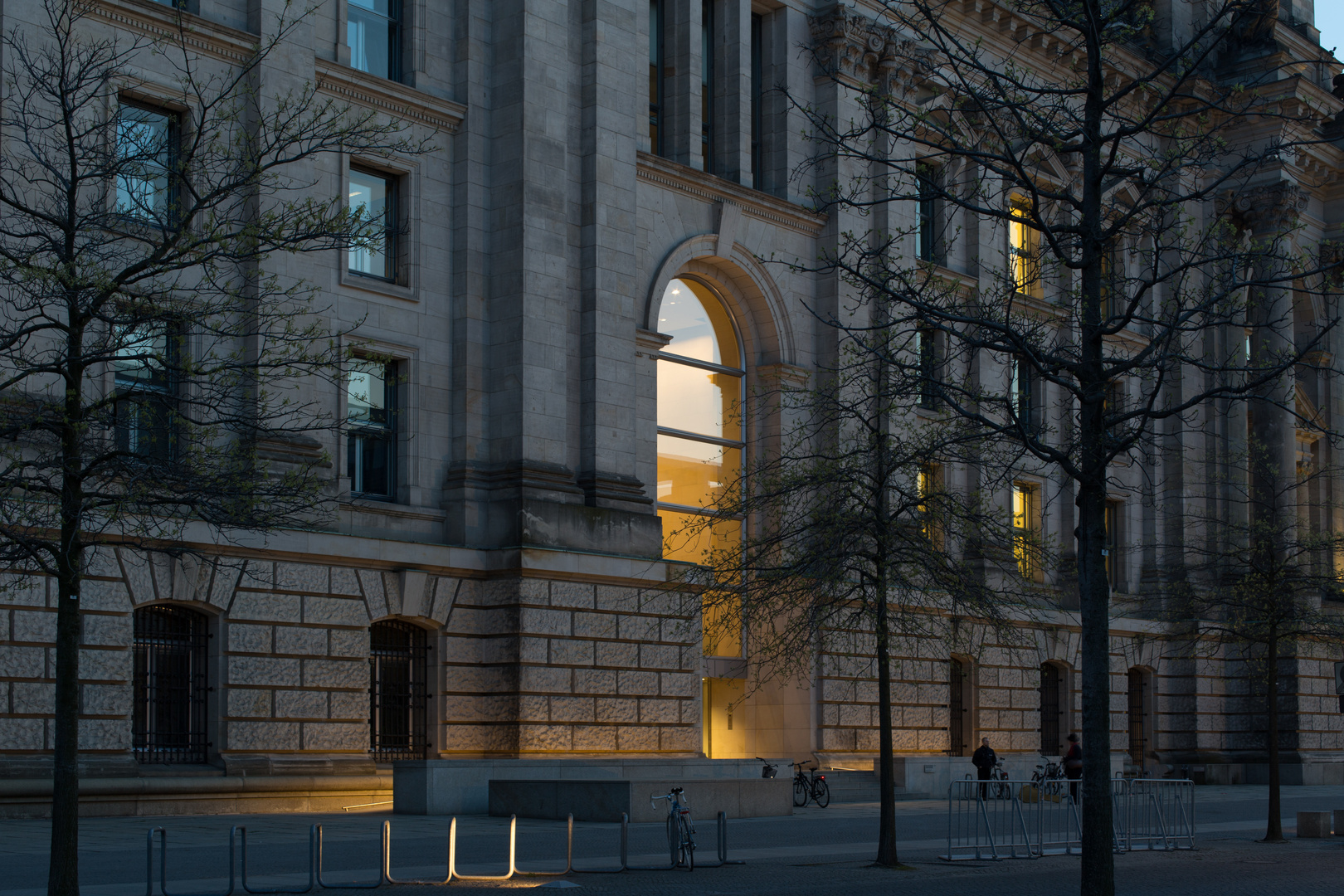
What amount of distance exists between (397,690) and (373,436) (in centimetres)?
504

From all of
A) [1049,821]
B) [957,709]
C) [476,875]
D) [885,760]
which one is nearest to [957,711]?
[957,709]

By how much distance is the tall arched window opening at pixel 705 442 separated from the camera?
38344 millimetres

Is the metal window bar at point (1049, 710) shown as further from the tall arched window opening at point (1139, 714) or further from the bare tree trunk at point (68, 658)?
the bare tree trunk at point (68, 658)

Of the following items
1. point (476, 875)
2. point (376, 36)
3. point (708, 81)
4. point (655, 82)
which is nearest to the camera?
point (476, 875)

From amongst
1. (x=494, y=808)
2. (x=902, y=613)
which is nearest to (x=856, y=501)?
(x=902, y=613)

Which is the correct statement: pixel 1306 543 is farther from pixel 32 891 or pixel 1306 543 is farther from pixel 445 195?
pixel 32 891

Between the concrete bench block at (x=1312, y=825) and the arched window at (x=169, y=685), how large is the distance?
753 inches

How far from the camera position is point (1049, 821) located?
23672 mm

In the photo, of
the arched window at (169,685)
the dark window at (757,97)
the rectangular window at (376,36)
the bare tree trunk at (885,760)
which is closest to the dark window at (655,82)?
Result: the dark window at (757,97)

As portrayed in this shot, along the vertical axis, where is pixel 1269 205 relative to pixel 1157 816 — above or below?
above

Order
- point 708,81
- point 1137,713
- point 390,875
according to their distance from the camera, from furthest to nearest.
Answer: point 1137,713 → point 708,81 → point 390,875

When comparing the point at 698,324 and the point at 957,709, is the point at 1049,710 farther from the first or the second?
the point at 698,324

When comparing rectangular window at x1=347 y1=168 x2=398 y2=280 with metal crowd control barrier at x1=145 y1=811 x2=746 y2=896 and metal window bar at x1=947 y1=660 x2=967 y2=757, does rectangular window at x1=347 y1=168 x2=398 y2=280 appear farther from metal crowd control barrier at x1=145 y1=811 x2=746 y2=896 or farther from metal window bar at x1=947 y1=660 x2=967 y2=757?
metal window bar at x1=947 y1=660 x2=967 y2=757

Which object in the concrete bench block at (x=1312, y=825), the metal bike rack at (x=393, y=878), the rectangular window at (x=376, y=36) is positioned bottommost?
the concrete bench block at (x=1312, y=825)
